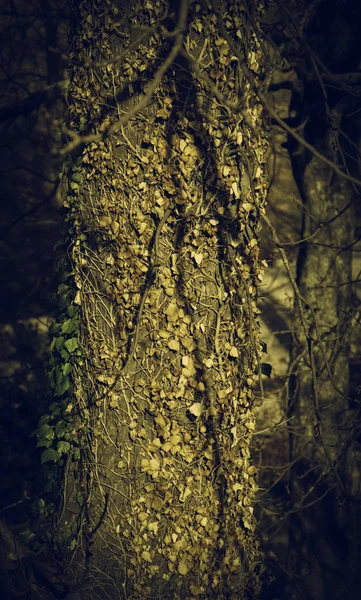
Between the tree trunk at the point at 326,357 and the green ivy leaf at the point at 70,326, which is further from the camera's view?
the tree trunk at the point at 326,357

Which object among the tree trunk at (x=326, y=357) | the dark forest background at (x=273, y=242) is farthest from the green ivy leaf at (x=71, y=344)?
the tree trunk at (x=326, y=357)

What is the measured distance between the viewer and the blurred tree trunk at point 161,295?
3.24m

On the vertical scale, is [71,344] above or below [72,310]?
below

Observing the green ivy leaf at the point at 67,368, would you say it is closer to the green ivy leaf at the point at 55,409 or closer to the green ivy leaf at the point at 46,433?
the green ivy leaf at the point at 55,409

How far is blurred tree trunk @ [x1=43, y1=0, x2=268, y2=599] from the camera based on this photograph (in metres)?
3.24

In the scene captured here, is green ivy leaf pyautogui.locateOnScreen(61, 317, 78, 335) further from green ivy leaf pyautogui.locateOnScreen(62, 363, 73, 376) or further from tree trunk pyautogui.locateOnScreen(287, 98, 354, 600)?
tree trunk pyautogui.locateOnScreen(287, 98, 354, 600)

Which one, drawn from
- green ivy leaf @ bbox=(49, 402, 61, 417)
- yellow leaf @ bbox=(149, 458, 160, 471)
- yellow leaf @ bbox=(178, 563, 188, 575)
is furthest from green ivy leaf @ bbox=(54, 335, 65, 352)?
yellow leaf @ bbox=(178, 563, 188, 575)

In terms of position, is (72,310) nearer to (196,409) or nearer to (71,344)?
(71,344)

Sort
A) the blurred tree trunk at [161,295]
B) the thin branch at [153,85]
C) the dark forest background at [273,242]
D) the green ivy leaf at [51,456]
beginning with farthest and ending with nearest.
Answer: the dark forest background at [273,242], the green ivy leaf at [51,456], the blurred tree trunk at [161,295], the thin branch at [153,85]

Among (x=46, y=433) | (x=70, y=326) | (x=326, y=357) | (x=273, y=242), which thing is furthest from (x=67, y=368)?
(x=273, y=242)

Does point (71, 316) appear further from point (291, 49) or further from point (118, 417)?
point (291, 49)

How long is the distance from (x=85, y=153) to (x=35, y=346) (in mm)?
4395

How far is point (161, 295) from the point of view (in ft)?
10.7

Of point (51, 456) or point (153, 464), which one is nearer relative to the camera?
point (153, 464)
